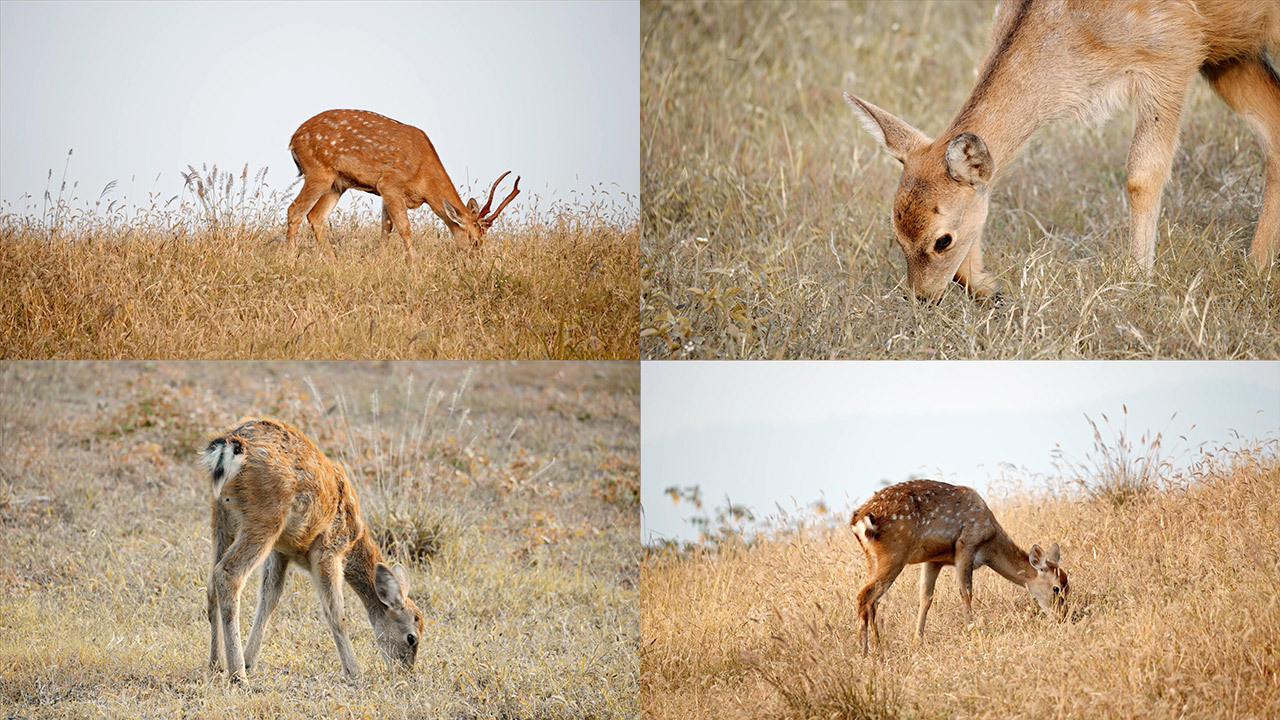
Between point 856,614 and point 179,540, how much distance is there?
11.5 ft

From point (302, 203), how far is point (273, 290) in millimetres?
433

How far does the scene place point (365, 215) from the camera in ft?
15.7

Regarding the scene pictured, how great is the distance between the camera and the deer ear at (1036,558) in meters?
4.40

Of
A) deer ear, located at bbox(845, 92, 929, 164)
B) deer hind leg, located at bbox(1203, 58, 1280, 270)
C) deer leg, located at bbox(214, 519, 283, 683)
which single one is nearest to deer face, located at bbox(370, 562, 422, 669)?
deer leg, located at bbox(214, 519, 283, 683)

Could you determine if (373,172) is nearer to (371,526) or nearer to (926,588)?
(371,526)

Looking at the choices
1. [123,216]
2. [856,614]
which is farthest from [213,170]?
[856,614]

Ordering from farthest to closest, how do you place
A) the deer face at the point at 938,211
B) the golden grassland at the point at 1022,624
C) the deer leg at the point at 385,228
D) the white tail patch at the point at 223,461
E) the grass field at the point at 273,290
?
the deer leg at the point at 385,228, the grass field at the point at 273,290, the deer face at the point at 938,211, the white tail patch at the point at 223,461, the golden grassland at the point at 1022,624

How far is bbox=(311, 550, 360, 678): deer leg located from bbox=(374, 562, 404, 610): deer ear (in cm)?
17

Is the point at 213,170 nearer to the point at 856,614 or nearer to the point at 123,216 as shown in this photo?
the point at 123,216

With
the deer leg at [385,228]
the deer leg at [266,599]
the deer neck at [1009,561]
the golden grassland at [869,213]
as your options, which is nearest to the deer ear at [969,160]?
the golden grassland at [869,213]

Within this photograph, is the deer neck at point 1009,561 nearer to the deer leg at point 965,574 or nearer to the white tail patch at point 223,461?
the deer leg at point 965,574

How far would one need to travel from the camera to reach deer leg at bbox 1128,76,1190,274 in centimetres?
446

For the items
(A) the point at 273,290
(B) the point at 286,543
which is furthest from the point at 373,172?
(B) the point at 286,543

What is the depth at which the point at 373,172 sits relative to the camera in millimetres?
4707
